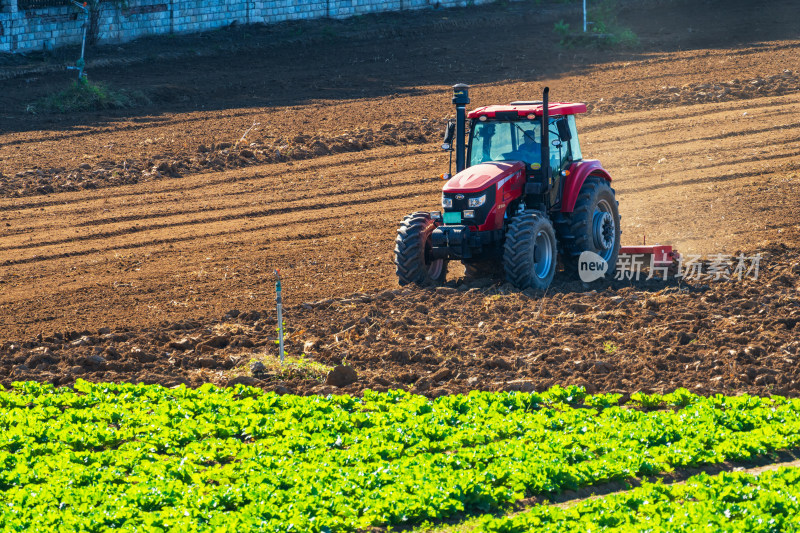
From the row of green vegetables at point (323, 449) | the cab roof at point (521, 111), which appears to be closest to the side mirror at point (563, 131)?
the cab roof at point (521, 111)

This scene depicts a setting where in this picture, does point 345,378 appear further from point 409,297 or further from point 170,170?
point 170,170

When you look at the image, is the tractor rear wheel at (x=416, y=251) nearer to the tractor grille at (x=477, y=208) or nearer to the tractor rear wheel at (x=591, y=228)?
the tractor grille at (x=477, y=208)

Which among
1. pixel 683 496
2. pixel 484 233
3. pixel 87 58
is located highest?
pixel 87 58

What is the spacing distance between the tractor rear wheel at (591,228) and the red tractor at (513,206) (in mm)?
14

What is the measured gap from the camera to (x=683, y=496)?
8.20 metres

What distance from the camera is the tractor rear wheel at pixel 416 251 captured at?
1319 centimetres

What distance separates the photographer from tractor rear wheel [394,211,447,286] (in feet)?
43.3

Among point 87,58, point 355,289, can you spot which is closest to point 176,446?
point 355,289

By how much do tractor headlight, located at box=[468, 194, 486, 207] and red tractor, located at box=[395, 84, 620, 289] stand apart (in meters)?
0.01

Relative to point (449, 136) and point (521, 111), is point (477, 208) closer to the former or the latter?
point (449, 136)

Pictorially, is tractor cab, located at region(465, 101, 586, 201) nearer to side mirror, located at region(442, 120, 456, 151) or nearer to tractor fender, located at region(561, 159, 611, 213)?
tractor fender, located at region(561, 159, 611, 213)

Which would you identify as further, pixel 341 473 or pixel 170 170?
pixel 170 170

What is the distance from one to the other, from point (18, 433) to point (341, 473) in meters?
3.37

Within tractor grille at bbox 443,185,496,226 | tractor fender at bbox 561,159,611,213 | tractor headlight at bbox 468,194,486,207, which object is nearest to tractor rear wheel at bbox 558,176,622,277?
tractor fender at bbox 561,159,611,213
